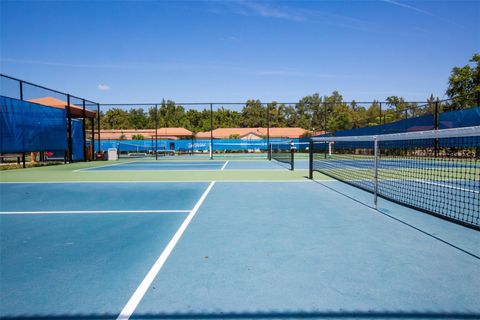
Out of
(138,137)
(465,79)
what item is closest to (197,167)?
(465,79)

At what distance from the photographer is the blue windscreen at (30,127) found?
1457 cm

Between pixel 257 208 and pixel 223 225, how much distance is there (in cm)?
140

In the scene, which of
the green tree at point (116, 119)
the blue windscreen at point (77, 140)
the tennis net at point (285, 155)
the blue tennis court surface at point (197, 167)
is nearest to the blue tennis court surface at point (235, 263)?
the tennis net at point (285, 155)

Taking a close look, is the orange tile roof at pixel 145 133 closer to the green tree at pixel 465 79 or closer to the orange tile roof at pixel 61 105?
the orange tile roof at pixel 61 105

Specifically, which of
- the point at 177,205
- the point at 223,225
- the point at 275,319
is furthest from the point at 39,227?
the point at 275,319

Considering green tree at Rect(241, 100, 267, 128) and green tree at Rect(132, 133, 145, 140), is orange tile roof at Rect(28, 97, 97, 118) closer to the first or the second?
green tree at Rect(132, 133, 145, 140)

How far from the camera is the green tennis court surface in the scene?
258cm

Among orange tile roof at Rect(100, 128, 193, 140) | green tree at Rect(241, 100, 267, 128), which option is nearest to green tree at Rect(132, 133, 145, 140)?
orange tile roof at Rect(100, 128, 193, 140)

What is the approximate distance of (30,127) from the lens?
54.6ft

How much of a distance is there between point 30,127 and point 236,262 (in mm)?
17428

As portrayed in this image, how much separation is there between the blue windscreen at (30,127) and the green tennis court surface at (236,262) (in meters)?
10.6

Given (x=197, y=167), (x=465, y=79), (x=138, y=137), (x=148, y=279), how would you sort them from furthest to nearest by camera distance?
(x=138, y=137) < (x=465, y=79) < (x=197, y=167) < (x=148, y=279)

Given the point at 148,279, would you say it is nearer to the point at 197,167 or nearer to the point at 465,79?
the point at 197,167

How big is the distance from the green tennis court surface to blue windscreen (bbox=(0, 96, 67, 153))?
10580 millimetres
